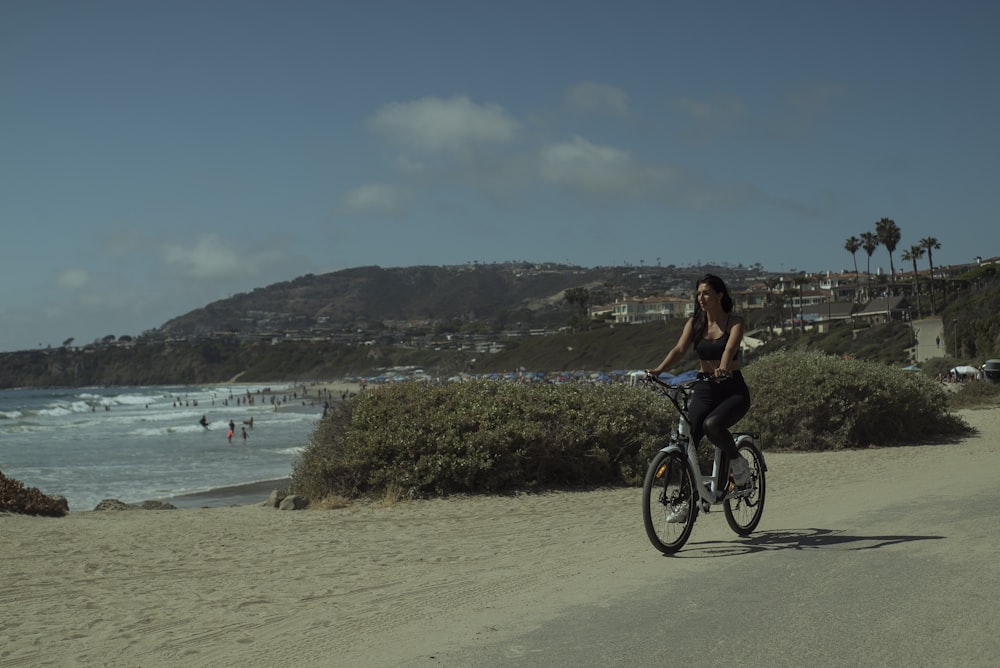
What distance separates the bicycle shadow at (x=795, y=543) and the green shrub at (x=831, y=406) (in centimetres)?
848

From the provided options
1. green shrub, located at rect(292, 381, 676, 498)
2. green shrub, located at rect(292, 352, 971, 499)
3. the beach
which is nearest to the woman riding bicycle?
the beach

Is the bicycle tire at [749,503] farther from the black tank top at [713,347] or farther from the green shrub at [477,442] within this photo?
the green shrub at [477,442]

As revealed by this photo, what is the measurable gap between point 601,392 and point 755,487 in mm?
5683

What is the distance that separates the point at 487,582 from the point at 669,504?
1444 millimetres

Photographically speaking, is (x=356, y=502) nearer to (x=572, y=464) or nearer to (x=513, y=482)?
Result: (x=513, y=482)

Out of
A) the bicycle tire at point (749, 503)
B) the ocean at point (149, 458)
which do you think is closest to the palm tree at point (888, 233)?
the ocean at point (149, 458)

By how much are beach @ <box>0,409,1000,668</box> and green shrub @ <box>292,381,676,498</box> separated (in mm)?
663

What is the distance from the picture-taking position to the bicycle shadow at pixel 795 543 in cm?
676

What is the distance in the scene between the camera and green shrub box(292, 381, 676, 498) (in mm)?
11547

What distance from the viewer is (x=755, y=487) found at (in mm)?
7555

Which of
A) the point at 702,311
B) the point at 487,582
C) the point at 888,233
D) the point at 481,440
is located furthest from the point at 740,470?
the point at 888,233

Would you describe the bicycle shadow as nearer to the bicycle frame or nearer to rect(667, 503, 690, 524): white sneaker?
rect(667, 503, 690, 524): white sneaker

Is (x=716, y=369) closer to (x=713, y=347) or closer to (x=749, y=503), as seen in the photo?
(x=713, y=347)

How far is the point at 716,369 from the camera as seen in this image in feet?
22.2
